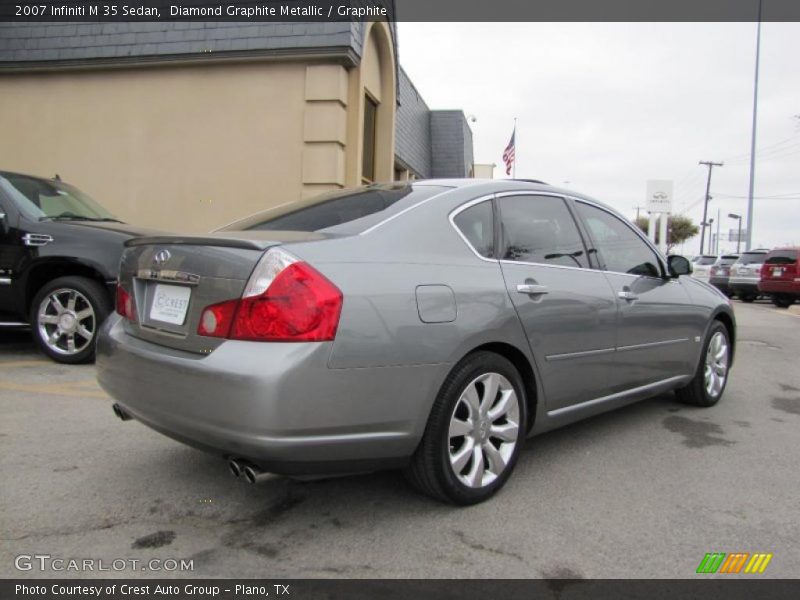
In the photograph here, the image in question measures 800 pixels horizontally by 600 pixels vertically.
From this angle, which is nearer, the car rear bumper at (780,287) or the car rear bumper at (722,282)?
the car rear bumper at (780,287)

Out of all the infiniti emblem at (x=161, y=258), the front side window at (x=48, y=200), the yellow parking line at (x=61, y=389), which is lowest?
the yellow parking line at (x=61, y=389)

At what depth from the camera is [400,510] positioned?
294cm

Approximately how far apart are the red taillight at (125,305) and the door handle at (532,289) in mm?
1879

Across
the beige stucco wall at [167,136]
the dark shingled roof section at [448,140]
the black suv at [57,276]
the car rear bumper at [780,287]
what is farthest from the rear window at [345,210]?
the car rear bumper at [780,287]

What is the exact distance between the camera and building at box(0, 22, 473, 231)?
9.23 m

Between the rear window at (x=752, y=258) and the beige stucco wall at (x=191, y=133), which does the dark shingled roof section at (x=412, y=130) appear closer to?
the beige stucco wall at (x=191, y=133)

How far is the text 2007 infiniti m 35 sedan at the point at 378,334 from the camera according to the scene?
240 cm

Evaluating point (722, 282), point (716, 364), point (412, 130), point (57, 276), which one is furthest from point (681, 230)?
point (57, 276)

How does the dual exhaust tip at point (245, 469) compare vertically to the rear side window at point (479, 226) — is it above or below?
below

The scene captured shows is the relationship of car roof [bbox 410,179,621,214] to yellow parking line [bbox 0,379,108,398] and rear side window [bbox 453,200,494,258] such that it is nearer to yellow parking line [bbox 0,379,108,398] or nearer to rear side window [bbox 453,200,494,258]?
rear side window [bbox 453,200,494,258]

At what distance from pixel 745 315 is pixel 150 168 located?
12.7 meters

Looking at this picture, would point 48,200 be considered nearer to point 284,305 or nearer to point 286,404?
point 284,305

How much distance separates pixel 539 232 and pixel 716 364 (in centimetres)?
253

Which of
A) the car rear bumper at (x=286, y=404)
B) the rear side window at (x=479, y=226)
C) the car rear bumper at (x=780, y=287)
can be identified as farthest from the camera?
the car rear bumper at (x=780, y=287)
